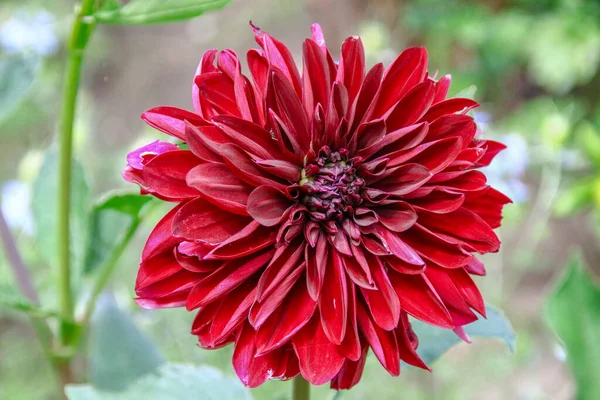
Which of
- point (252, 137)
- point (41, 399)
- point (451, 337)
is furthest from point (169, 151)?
point (41, 399)

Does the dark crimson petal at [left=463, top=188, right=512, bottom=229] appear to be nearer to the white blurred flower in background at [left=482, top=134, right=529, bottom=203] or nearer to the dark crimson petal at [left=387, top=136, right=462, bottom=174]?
the dark crimson petal at [left=387, top=136, right=462, bottom=174]

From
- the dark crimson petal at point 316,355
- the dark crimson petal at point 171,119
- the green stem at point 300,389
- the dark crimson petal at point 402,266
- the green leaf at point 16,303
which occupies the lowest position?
the green leaf at point 16,303

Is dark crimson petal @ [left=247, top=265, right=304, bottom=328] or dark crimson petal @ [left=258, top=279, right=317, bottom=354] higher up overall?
dark crimson petal @ [left=247, top=265, right=304, bottom=328]

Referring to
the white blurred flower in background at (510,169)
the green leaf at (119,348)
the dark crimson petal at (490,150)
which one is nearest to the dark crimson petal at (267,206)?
the dark crimson petal at (490,150)

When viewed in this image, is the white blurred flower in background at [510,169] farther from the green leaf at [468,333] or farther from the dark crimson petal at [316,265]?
the dark crimson petal at [316,265]

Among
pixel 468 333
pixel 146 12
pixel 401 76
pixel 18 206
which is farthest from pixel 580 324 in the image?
pixel 18 206

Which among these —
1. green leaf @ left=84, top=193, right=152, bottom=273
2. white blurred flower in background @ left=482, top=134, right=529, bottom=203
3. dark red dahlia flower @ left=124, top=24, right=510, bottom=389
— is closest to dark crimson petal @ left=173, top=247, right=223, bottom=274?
dark red dahlia flower @ left=124, top=24, right=510, bottom=389
